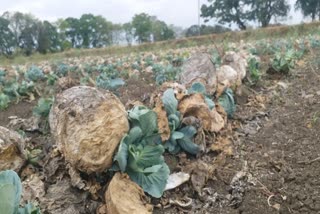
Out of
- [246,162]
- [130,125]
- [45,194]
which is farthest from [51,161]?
[246,162]

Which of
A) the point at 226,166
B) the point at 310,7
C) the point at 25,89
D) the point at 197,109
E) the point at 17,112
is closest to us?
the point at 226,166

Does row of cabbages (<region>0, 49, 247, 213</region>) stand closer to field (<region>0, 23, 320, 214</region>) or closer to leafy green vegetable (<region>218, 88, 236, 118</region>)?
field (<region>0, 23, 320, 214</region>)

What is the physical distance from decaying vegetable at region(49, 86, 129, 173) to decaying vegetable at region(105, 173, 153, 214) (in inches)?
4.7

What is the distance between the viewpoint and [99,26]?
189 ft

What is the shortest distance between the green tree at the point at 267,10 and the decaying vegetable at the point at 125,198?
43344 mm

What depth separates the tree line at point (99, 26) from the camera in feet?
128

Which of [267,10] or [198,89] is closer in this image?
[198,89]

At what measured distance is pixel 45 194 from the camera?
203 centimetres

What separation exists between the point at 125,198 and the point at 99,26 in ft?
189

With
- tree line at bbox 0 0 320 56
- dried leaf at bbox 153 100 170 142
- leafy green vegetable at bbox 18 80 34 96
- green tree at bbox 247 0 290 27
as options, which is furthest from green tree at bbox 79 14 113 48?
dried leaf at bbox 153 100 170 142

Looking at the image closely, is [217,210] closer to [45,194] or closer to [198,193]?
[198,193]

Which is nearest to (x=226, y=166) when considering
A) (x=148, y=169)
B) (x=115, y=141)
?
(x=148, y=169)

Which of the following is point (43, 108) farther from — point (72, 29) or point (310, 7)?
point (72, 29)

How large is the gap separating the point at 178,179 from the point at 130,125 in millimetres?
415
